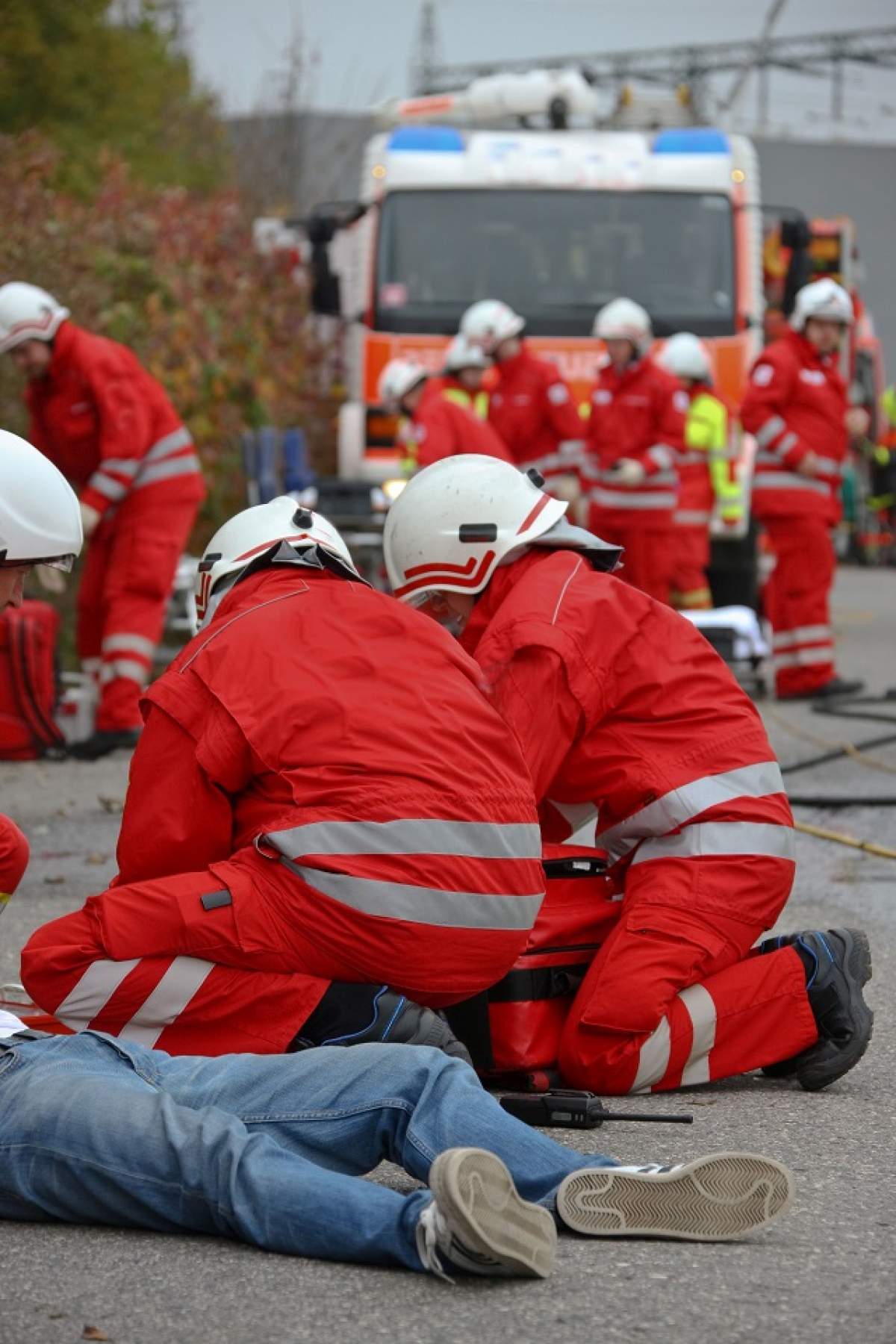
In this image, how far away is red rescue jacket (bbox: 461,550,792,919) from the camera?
4.47m

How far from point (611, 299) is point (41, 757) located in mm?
5897

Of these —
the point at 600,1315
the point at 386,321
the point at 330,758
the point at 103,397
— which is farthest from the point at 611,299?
the point at 600,1315

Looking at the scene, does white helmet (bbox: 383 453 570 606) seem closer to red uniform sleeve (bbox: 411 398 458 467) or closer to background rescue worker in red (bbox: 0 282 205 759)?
background rescue worker in red (bbox: 0 282 205 759)

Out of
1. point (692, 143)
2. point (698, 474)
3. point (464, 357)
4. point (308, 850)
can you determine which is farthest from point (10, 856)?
point (692, 143)

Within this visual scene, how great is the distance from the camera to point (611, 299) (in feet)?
46.7

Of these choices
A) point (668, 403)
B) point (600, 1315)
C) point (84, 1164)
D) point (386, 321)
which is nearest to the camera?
point (600, 1315)

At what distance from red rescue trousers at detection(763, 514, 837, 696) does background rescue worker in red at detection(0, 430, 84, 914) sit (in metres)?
7.99

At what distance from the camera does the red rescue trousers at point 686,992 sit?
441 cm

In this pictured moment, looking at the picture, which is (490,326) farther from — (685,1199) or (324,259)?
(685,1199)

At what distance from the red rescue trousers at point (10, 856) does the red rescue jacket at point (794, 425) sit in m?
8.60

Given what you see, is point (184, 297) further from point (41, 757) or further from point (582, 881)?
point (582, 881)

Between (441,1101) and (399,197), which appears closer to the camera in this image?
(441,1101)

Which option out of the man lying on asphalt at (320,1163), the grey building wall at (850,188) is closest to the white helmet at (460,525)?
the man lying on asphalt at (320,1163)

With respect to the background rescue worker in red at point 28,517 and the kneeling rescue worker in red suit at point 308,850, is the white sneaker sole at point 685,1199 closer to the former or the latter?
the kneeling rescue worker in red suit at point 308,850
